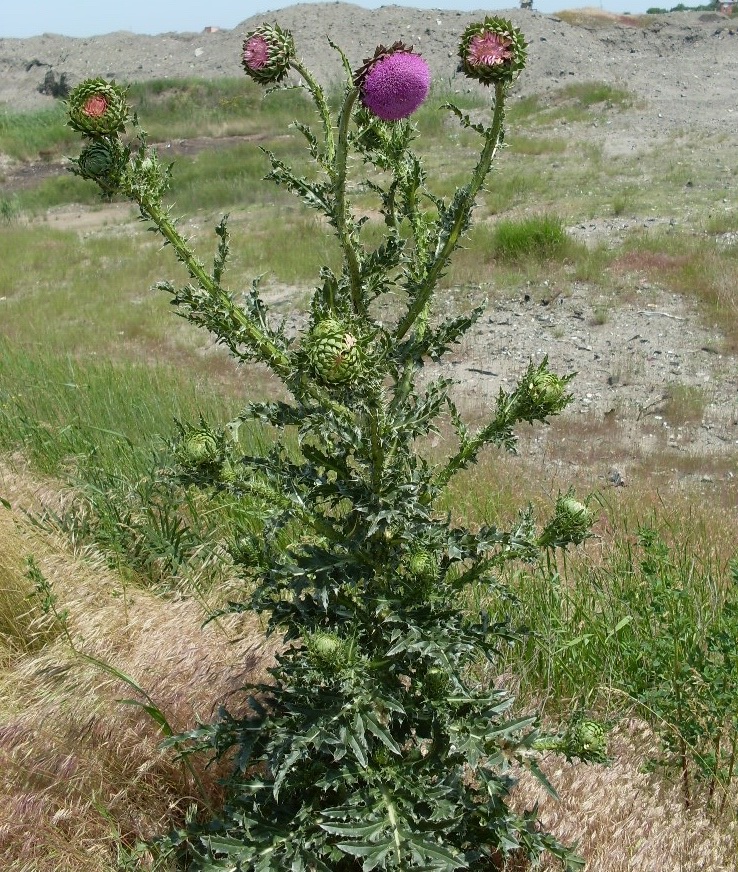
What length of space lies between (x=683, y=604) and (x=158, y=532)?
6.87ft

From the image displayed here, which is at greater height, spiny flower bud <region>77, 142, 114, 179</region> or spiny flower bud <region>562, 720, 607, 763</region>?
spiny flower bud <region>77, 142, 114, 179</region>

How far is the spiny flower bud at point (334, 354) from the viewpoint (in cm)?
155

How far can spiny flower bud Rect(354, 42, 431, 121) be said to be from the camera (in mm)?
1585

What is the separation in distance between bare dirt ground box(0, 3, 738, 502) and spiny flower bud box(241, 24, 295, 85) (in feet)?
5.54

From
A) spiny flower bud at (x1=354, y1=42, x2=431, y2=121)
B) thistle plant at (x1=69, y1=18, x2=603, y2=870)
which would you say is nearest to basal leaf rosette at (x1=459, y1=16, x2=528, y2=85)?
thistle plant at (x1=69, y1=18, x2=603, y2=870)

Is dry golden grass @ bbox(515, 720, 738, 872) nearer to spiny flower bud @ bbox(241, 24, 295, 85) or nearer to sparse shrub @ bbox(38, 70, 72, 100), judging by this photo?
spiny flower bud @ bbox(241, 24, 295, 85)

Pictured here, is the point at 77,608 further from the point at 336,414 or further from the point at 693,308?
the point at 693,308

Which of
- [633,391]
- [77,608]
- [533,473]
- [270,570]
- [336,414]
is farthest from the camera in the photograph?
[633,391]

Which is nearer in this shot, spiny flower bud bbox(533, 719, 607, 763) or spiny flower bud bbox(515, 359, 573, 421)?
spiny flower bud bbox(515, 359, 573, 421)

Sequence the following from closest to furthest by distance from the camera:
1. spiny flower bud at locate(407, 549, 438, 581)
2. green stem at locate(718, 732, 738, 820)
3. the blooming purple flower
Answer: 1. the blooming purple flower
2. spiny flower bud at locate(407, 549, 438, 581)
3. green stem at locate(718, 732, 738, 820)

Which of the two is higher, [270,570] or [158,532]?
[270,570]

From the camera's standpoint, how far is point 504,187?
51.9ft

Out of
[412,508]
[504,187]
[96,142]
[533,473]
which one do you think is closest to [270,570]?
[412,508]

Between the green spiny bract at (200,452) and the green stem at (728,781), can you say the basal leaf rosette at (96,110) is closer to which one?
the green spiny bract at (200,452)
